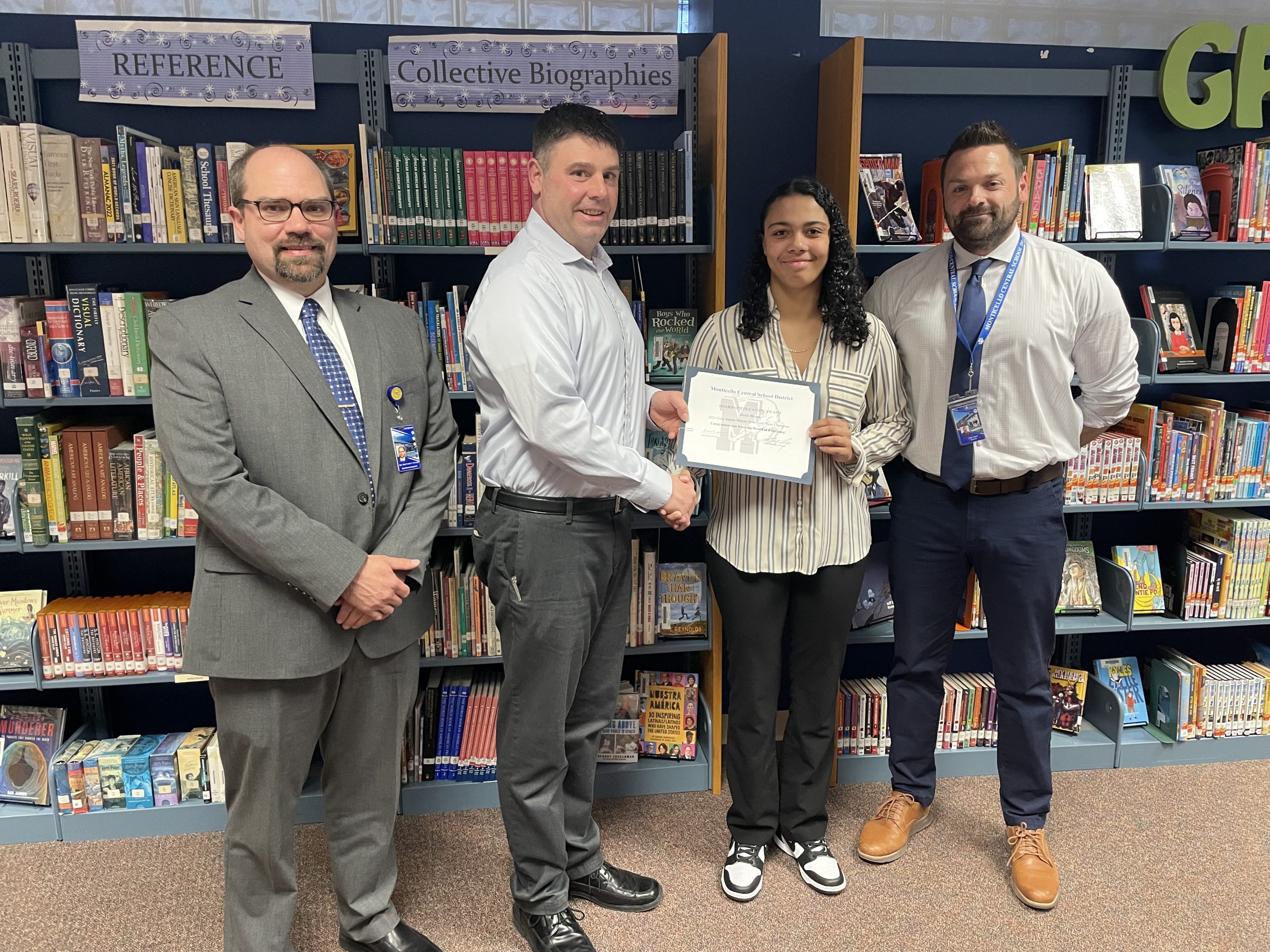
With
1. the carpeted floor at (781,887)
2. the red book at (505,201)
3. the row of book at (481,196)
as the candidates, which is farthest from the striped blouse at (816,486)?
the carpeted floor at (781,887)

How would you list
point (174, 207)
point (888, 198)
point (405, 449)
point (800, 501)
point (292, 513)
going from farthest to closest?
point (888, 198)
point (174, 207)
point (800, 501)
point (405, 449)
point (292, 513)

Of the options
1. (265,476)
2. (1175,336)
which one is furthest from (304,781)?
(1175,336)

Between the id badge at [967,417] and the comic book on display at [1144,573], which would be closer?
the id badge at [967,417]

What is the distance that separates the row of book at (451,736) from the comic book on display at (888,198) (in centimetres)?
198

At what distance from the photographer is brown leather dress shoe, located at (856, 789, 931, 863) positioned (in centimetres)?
280

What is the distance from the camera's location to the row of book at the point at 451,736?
10.1 feet

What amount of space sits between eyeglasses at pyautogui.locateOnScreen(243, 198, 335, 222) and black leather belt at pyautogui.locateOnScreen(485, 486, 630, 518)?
0.76 m

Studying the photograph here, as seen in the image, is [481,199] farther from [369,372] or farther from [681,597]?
[681,597]

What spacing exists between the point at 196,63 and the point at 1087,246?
9.60 feet

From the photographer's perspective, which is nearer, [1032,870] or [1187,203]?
[1032,870]

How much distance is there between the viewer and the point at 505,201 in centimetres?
284

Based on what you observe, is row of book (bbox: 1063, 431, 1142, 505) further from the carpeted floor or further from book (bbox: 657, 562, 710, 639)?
book (bbox: 657, 562, 710, 639)

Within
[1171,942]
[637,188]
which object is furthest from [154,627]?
[1171,942]

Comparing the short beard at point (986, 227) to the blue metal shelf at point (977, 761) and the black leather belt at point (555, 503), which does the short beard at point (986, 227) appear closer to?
the black leather belt at point (555, 503)
